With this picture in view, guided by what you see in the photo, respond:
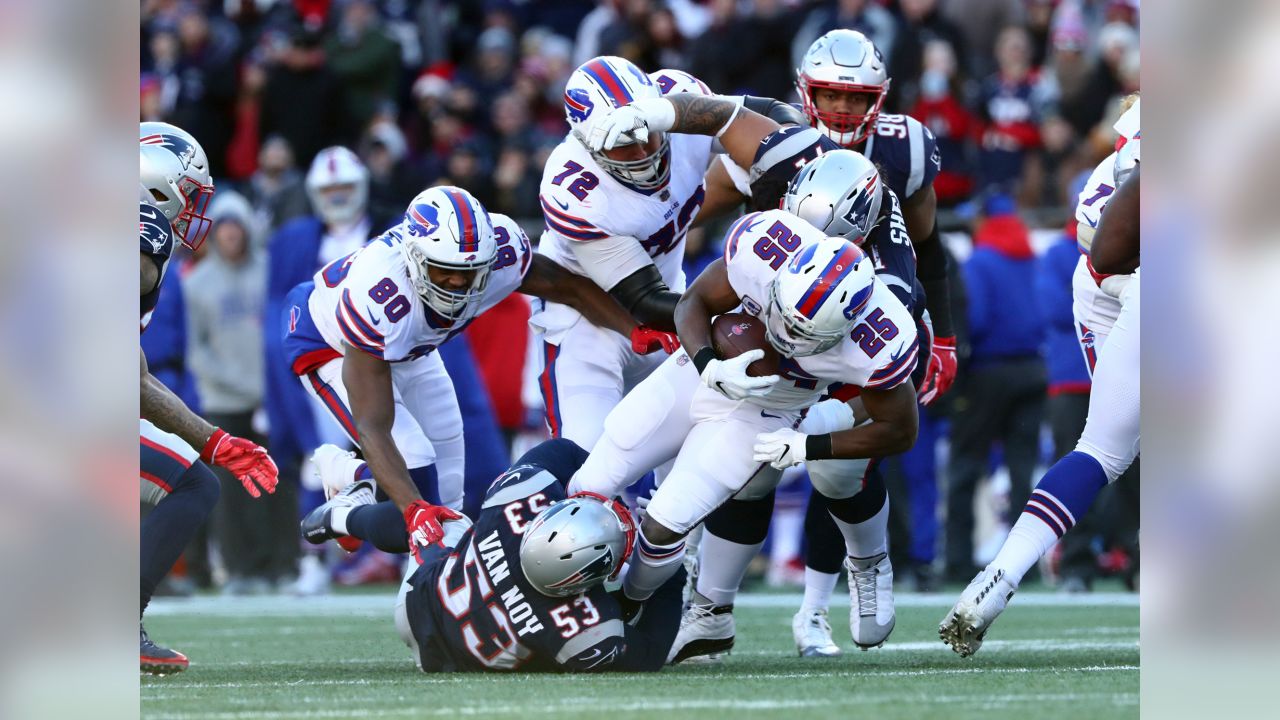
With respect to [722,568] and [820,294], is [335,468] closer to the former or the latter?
[722,568]

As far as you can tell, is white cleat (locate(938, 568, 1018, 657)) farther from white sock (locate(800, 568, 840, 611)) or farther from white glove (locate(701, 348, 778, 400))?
white sock (locate(800, 568, 840, 611))

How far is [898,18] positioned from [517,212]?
2.78 m

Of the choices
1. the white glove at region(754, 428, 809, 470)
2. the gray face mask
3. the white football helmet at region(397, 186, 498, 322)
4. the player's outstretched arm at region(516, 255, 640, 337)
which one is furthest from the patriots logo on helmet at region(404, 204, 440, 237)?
the gray face mask

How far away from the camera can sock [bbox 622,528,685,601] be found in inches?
195

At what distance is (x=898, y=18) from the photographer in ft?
37.2

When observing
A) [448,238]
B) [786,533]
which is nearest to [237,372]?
[786,533]

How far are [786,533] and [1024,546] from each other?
184 inches

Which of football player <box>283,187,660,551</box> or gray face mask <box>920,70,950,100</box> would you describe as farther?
gray face mask <box>920,70,950,100</box>

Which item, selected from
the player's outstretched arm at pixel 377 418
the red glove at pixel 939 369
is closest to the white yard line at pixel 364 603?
the red glove at pixel 939 369

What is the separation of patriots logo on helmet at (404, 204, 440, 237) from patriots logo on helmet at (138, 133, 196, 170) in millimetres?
716

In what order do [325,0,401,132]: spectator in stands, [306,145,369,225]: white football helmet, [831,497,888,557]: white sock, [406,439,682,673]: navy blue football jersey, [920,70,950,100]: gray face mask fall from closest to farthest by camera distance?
[406,439,682,673]: navy blue football jersey → [831,497,888,557]: white sock → [306,145,369,225]: white football helmet → [920,70,950,100]: gray face mask → [325,0,401,132]: spectator in stands

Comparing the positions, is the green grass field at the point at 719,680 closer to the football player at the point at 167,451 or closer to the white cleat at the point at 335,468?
the football player at the point at 167,451
